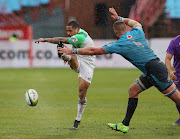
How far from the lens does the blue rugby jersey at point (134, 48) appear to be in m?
7.69

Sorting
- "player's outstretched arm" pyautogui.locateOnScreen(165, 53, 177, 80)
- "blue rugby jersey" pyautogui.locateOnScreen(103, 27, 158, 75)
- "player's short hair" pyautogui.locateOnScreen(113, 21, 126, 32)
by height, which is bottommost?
"player's outstretched arm" pyautogui.locateOnScreen(165, 53, 177, 80)

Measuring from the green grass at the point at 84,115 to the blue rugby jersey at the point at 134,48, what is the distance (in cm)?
142

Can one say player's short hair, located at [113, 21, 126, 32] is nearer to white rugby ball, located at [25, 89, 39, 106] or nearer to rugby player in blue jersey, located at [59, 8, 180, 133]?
rugby player in blue jersey, located at [59, 8, 180, 133]

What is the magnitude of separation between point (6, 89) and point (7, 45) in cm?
1335

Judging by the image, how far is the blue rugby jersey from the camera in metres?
7.69

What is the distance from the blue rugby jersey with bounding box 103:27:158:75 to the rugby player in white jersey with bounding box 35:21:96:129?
4.09 feet

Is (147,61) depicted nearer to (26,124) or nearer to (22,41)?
(26,124)

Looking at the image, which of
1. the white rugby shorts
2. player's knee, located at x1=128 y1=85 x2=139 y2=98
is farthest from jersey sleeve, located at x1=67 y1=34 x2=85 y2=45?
player's knee, located at x1=128 y1=85 x2=139 y2=98

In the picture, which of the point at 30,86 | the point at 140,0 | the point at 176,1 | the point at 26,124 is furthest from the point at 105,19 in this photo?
the point at 26,124

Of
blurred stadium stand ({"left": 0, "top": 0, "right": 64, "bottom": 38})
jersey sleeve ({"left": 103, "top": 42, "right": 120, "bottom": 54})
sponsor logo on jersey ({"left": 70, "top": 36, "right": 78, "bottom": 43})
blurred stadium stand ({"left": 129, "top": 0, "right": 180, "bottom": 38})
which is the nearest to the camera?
jersey sleeve ({"left": 103, "top": 42, "right": 120, "bottom": 54})

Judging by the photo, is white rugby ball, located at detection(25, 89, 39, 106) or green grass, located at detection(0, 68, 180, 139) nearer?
green grass, located at detection(0, 68, 180, 139)

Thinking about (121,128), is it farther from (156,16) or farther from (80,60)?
(156,16)

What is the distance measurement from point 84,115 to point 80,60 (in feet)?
6.51

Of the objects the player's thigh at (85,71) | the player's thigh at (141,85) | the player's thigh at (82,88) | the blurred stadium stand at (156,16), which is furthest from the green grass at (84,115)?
the blurred stadium stand at (156,16)
